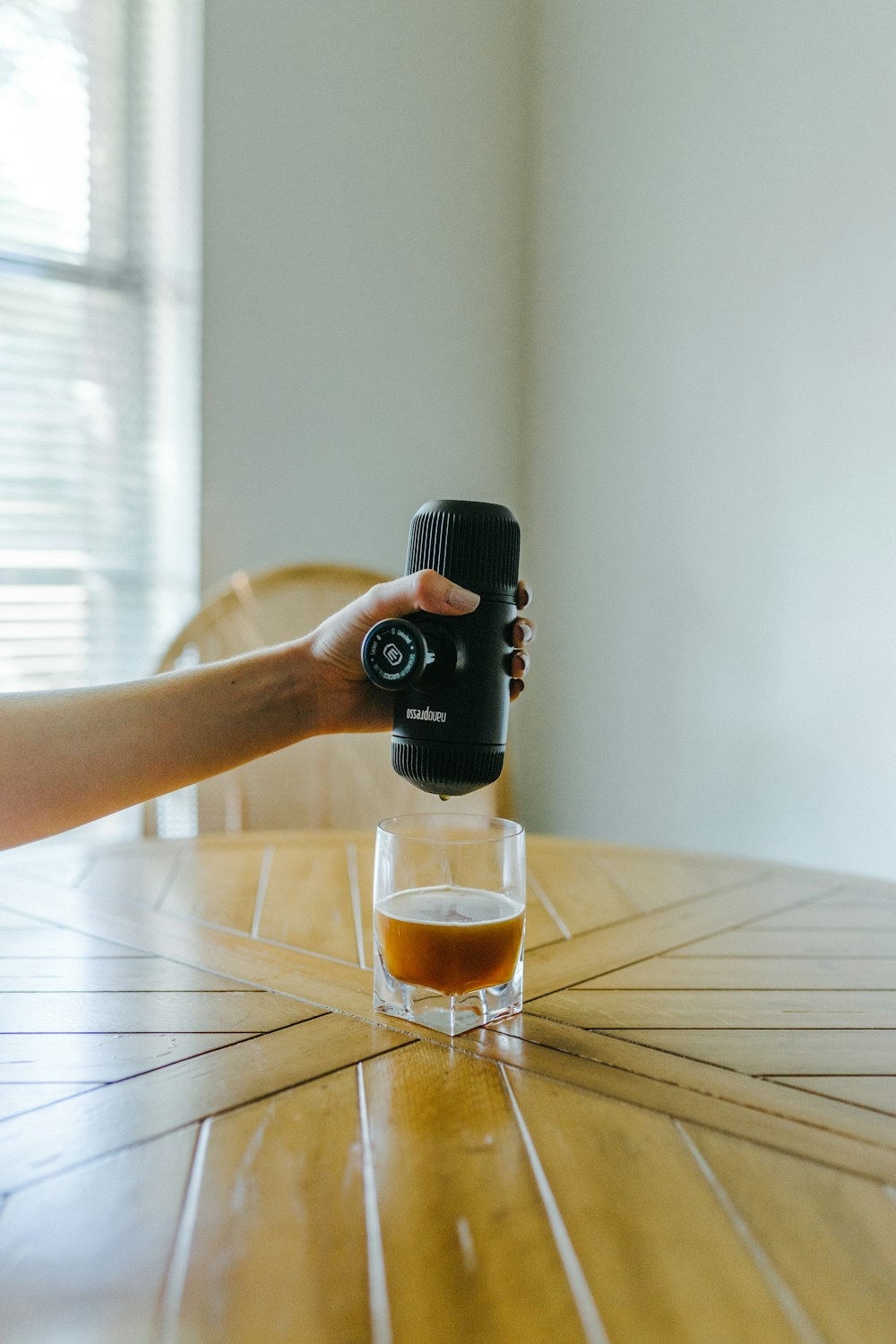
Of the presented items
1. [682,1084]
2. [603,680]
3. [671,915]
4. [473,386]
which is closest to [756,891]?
[671,915]

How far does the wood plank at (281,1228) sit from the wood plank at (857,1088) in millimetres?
237

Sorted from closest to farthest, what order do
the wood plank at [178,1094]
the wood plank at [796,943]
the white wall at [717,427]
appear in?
the wood plank at [178,1094] → the wood plank at [796,943] → the white wall at [717,427]

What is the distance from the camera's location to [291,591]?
4.98 feet

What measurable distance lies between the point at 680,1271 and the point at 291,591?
1187mm

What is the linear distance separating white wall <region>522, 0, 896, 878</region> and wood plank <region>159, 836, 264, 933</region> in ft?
3.82

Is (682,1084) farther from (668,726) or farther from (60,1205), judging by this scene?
(668,726)

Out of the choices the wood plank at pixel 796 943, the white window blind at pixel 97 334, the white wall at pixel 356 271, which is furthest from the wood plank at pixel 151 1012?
the white wall at pixel 356 271

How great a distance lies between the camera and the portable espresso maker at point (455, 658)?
2.20 ft

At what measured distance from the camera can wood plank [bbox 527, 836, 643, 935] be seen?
910 mm

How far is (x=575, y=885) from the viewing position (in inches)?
39.5

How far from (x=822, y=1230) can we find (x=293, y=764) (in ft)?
3.46

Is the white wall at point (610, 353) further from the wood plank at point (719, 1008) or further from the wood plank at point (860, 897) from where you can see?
the wood plank at point (719, 1008)

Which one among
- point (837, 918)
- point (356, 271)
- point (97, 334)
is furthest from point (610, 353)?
point (837, 918)

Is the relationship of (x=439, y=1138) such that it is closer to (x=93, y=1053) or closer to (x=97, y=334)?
(x=93, y=1053)
